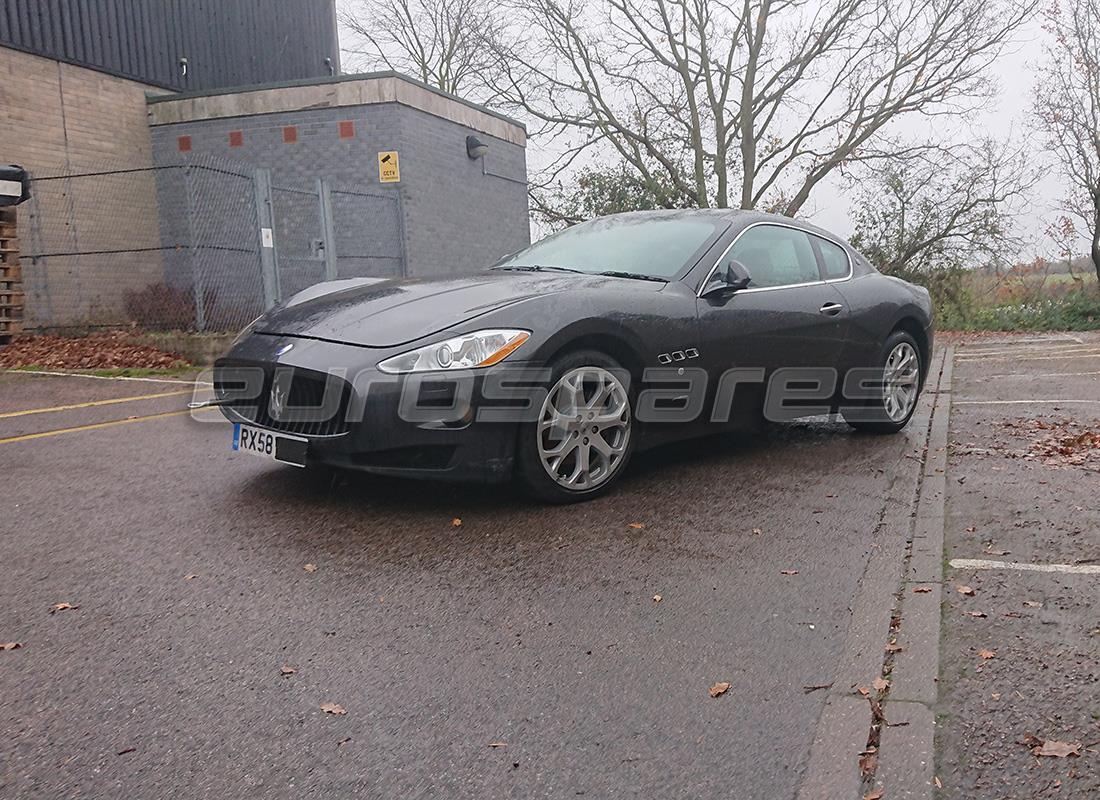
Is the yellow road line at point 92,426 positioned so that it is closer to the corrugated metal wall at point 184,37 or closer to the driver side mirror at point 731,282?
the driver side mirror at point 731,282

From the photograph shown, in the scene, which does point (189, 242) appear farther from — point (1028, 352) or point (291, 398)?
point (1028, 352)

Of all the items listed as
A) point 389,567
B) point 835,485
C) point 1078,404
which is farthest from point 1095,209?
point 389,567

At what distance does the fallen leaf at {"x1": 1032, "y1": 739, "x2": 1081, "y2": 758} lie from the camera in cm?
216

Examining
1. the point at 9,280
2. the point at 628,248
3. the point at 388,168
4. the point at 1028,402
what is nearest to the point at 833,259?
the point at 628,248

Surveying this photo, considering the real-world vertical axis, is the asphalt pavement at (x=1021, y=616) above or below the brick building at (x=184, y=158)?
below

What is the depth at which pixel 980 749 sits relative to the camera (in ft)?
7.22

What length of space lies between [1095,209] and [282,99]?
68.0 ft

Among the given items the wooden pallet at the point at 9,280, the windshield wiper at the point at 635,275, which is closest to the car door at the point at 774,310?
the windshield wiper at the point at 635,275

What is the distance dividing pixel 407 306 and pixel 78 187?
11.1 metres

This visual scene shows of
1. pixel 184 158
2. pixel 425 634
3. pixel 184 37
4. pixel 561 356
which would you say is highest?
pixel 184 37

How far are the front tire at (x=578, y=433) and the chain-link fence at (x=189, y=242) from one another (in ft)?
24.1

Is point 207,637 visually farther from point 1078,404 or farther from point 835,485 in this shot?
point 1078,404

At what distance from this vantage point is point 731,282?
492 centimetres

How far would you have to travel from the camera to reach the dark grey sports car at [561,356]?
12.9 feet
